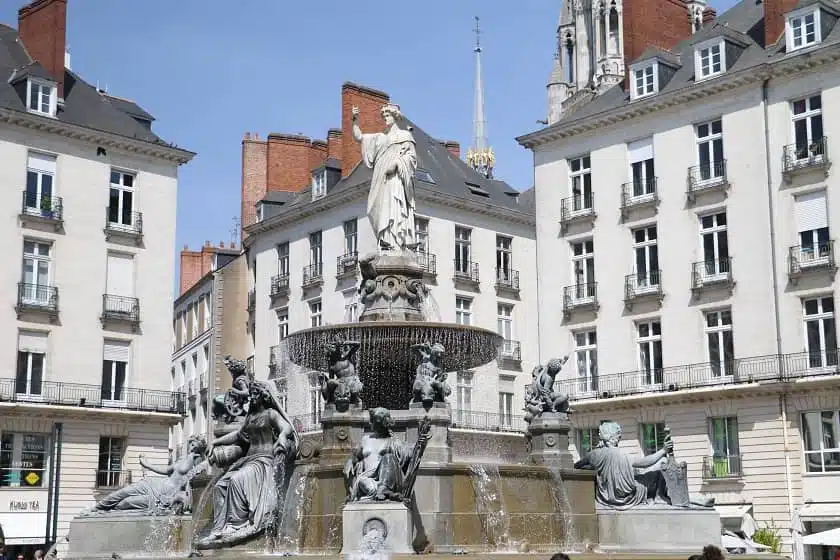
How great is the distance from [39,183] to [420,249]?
15.2 meters

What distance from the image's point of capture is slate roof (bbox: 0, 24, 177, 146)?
144 feet

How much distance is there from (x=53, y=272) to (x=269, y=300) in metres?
13.4

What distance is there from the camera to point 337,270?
2013 inches

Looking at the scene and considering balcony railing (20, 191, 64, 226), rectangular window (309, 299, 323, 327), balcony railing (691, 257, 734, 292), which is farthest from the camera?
rectangular window (309, 299, 323, 327)

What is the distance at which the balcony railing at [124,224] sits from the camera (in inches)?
1791

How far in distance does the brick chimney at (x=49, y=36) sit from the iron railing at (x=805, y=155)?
26348 mm

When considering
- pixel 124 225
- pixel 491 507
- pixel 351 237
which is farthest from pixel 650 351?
pixel 491 507

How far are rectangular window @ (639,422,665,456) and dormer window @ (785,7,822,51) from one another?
1337 cm

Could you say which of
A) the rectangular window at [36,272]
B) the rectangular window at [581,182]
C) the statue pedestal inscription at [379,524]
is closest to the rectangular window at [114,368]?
the rectangular window at [36,272]

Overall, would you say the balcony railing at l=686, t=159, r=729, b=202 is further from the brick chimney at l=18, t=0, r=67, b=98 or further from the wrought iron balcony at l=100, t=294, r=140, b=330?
the brick chimney at l=18, t=0, r=67, b=98

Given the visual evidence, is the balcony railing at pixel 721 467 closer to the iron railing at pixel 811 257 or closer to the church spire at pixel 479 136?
the iron railing at pixel 811 257

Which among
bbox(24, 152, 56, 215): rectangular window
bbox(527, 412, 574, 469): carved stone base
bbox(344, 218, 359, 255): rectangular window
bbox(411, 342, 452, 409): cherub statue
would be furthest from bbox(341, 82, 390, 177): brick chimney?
bbox(411, 342, 452, 409): cherub statue

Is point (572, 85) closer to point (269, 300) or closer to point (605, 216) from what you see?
point (269, 300)

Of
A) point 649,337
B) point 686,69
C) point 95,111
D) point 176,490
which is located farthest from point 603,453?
point 95,111
